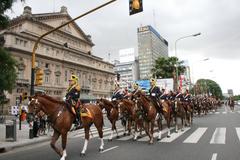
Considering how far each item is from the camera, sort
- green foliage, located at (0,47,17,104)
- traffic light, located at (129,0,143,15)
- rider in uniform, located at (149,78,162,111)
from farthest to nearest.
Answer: green foliage, located at (0,47,17,104) → rider in uniform, located at (149,78,162,111) → traffic light, located at (129,0,143,15)

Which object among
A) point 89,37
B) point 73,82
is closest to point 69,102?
point 73,82

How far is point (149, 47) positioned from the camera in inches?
6722

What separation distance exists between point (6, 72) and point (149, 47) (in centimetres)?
15835

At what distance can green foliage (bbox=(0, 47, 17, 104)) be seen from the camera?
15289mm

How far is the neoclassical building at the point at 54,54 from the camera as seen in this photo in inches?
2453

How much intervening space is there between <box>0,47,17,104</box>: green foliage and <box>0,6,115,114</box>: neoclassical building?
4007 cm

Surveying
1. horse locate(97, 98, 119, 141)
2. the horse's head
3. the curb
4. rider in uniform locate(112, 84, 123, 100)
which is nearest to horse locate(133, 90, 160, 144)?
horse locate(97, 98, 119, 141)

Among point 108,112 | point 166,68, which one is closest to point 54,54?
point 166,68

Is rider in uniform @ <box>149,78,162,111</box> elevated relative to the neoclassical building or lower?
lower

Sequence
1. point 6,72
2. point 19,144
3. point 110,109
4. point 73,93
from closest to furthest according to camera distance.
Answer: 1. point 73,93
2. point 19,144
3. point 110,109
4. point 6,72

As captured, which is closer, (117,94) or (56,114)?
(56,114)

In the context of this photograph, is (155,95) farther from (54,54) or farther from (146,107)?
(54,54)

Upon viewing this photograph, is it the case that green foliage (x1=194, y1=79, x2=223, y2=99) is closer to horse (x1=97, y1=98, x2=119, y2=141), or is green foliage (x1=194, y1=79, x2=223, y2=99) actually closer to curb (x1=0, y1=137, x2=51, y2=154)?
horse (x1=97, y1=98, x2=119, y2=141)

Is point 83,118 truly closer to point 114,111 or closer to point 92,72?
point 114,111
